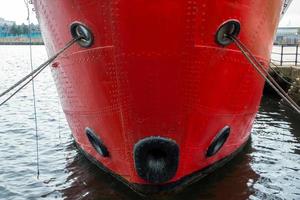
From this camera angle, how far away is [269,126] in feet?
41.2

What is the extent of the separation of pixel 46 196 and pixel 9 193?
744 millimetres

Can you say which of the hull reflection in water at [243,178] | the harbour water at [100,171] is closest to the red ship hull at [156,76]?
the hull reflection in water at [243,178]

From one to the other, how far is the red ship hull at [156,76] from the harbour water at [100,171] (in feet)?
2.52

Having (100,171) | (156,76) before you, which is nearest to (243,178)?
(100,171)

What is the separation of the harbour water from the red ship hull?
0.77 metres

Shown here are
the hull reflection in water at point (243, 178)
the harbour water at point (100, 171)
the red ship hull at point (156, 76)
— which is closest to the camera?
the red ship hull at point (156, 76)

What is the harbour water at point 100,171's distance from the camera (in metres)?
7.10

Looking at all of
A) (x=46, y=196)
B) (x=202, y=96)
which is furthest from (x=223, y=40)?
(x=46, y=196)

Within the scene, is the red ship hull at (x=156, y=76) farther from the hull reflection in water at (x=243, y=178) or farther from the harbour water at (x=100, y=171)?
the harbour water at (x=100, y=171)

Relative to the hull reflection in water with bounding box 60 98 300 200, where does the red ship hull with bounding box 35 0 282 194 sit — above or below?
above

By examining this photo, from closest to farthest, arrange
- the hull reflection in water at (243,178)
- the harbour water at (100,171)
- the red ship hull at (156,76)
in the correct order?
the red ship hull at (156,76), the hull reflection in water at (243,178), the harbour water at (100,171)

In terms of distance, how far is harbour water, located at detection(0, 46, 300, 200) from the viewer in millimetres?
7102

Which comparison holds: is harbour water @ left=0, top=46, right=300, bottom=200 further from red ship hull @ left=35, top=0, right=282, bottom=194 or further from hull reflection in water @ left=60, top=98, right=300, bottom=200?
red ship hull @ left=35, top=0, right=282, bottom=194

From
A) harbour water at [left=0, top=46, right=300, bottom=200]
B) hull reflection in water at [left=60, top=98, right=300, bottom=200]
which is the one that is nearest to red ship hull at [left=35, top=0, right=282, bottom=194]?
hull reflection in water at [left=60, top=98, right=300, bottom=200]
